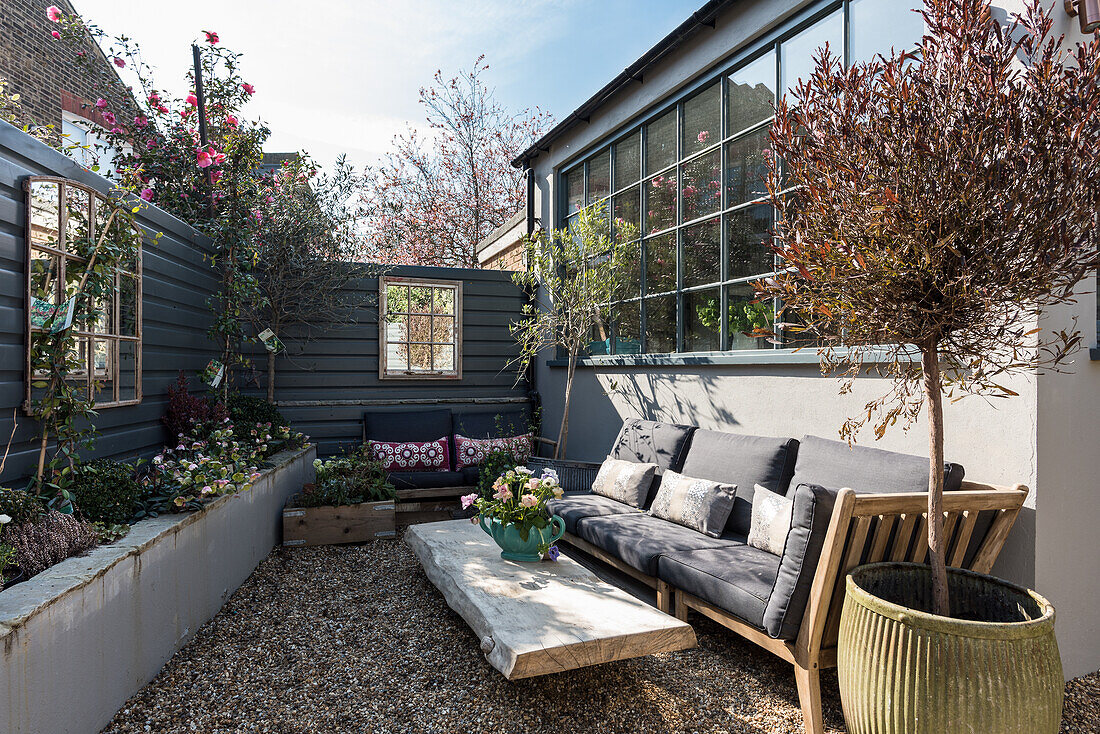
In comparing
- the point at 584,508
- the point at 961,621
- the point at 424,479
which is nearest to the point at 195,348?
the point at 424,479

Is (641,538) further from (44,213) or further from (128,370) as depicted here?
(44,213)

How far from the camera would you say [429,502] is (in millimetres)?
5148

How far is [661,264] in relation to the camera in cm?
451

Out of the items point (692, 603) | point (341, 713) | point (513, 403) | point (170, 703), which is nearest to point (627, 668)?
point (692, 603)

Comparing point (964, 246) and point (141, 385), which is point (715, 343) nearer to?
point (964, 246)

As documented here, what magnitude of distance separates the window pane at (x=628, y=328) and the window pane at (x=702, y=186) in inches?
35.3

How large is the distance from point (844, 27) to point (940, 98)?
1582mm

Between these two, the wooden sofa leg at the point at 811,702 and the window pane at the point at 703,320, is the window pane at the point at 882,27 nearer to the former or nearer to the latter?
the window pane at the point at 703,320

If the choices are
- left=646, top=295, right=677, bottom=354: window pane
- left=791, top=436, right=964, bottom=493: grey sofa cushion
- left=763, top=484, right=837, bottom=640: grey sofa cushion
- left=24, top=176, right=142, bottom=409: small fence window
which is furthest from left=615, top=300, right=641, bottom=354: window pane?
left=24, top=176, right=142, bottom=409: small fence window

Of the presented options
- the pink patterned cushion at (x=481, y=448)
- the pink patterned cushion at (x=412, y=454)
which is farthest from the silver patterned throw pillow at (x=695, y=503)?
the pink patterned cushion at (x=412, y=454)

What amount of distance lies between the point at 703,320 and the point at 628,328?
956mm

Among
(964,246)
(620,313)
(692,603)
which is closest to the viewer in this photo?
(964,246)

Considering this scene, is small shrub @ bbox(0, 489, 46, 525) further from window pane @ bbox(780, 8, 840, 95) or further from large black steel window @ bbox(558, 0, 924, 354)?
window pane @ bbox(780, 8, 840, 95)

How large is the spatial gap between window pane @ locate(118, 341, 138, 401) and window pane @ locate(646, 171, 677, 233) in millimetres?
3438
